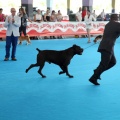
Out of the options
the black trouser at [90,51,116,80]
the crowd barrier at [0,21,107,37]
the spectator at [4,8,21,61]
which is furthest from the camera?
the crowd barrier at [0,21,107,37]

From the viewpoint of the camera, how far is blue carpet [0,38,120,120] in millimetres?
4250

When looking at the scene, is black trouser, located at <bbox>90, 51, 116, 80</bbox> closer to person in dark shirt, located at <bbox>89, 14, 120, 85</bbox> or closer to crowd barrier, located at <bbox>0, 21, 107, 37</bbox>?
person in dark shirt, located at <bbox>89, 14, 120, 85</bbox>

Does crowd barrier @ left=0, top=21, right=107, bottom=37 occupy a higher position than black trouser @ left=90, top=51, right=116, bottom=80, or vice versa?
crowd barrier @ left=0, top=21, right=107, bottom=37

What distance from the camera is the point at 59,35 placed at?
16938mm

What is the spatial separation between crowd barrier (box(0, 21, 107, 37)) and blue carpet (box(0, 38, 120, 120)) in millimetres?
8394

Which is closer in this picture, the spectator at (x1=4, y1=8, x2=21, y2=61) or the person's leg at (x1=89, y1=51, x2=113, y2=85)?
the person's leg at (x1=89, y1=51, x2=113, y2=85)

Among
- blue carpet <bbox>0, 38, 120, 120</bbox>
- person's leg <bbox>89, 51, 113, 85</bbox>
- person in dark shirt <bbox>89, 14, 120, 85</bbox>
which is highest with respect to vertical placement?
person in dark shirt <bbox>89, 14, 120, 85</bbox>

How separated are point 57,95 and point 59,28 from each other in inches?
466

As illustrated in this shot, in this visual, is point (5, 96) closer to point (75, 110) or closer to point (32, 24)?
point (75, 110)

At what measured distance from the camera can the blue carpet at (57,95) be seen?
13.9 ft

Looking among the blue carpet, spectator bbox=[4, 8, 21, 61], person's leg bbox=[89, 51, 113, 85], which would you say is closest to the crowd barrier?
spectator bbox=[4, 8, 21, 61]

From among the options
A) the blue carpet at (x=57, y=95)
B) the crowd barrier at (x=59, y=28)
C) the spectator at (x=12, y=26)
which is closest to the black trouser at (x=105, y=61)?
the blue carpet at (x=57, y=95)

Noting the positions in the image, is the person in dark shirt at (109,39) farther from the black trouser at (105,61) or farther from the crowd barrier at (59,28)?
the crowd barrier at (59,28)

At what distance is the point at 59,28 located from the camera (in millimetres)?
16812
